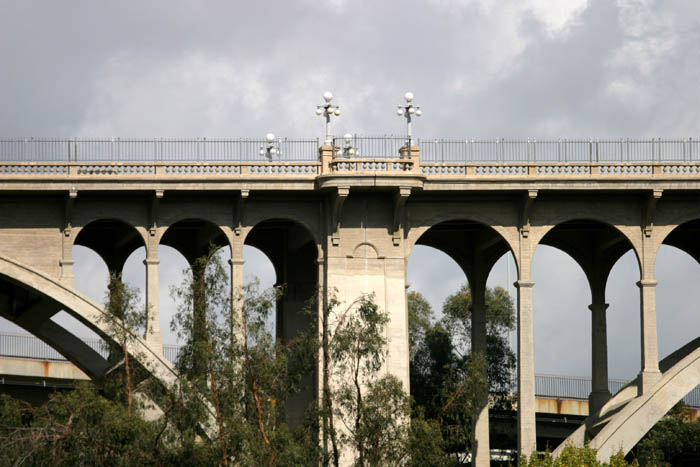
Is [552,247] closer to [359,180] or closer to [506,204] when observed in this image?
[506,204]

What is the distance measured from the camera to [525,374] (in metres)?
50.1

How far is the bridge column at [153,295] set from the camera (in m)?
48.4

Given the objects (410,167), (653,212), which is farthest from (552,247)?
(410,167)

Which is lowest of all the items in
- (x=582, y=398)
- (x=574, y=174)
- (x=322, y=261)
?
(x=582, y=398)

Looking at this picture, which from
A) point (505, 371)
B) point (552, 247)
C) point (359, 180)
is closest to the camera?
point (359, 180)

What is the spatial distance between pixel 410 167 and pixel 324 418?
1347cm

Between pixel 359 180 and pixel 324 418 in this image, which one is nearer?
pixel 324 418

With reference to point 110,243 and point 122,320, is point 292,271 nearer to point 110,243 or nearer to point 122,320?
point 110,243

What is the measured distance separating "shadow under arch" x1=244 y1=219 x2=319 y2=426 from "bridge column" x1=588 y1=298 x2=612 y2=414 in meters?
11.7

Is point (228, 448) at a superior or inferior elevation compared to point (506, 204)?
inferior

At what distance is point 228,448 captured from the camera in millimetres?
37219

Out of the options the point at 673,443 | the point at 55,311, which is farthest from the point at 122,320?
the point at 673,443

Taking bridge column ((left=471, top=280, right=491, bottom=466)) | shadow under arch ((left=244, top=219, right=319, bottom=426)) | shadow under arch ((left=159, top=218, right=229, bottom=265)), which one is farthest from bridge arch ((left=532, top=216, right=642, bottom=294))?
shadow under arch ((left=159, top=218, right=229, bottom=265))

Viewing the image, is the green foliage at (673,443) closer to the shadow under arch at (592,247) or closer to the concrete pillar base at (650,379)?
the shadow under arch at (592,247)
